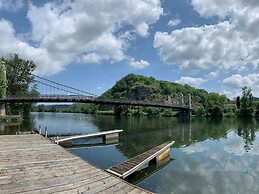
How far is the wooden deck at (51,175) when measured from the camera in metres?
12.0

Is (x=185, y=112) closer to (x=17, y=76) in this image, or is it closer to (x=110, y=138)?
(x=17, y=76)

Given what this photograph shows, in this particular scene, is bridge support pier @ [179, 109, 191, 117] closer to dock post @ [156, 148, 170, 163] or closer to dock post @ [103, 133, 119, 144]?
dock post @ [103, 133, 119, 144]

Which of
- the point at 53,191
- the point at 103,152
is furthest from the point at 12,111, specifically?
the point at 53,191

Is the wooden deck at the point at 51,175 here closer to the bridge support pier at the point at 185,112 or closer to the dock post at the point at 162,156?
the dock post at the point at 162,156

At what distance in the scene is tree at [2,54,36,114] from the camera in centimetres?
8100

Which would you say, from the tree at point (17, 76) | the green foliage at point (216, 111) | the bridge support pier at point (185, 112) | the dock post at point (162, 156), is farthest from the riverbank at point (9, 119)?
the green foliage at point (216, 111)

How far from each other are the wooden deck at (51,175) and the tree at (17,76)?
65.6 metres

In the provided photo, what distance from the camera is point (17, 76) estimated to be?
3211 inches

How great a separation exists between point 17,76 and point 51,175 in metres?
73.7

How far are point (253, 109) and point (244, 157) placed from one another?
90.5m

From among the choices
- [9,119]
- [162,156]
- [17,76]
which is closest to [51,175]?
[162,156]

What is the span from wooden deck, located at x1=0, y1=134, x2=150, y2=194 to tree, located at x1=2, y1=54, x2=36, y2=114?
65.6 metres

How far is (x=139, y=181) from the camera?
1938 centimetres

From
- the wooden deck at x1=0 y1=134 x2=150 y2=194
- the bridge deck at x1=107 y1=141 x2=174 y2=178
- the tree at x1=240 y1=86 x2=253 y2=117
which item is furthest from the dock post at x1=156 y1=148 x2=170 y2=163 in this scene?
the tree at x1=240 y1=86 x2=253 y2=117
